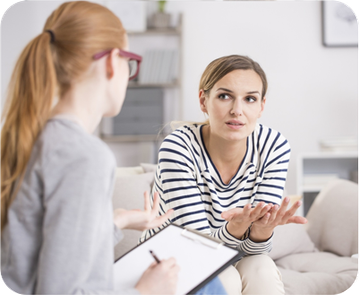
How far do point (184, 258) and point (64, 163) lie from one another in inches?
12.0

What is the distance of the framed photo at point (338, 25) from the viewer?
266 cm

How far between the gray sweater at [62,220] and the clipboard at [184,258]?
103mm

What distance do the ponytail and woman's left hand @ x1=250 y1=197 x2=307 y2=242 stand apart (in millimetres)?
532

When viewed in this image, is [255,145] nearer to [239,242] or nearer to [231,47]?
[239,242]

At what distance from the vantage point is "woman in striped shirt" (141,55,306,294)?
969mm

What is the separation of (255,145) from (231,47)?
1.80 meters

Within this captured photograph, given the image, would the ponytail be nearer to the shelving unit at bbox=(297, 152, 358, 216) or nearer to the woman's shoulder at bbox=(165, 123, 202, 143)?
the woman's shoulder at bbox=(165, 123, 202, 143)

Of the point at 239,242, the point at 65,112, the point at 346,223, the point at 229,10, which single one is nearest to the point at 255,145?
the point at 239,242

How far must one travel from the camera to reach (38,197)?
1.80 ft

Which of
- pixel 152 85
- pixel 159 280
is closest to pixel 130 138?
pixel 152 85

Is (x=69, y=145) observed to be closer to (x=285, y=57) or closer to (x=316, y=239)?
(x=316, y=239)

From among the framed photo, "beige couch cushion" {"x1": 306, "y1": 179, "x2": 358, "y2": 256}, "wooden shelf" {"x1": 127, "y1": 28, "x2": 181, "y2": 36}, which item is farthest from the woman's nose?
the framed photo

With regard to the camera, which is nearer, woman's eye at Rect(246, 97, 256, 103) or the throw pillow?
woman's eye at Rect(246, 97, 256, 103)

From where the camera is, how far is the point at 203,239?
2.38 ft
